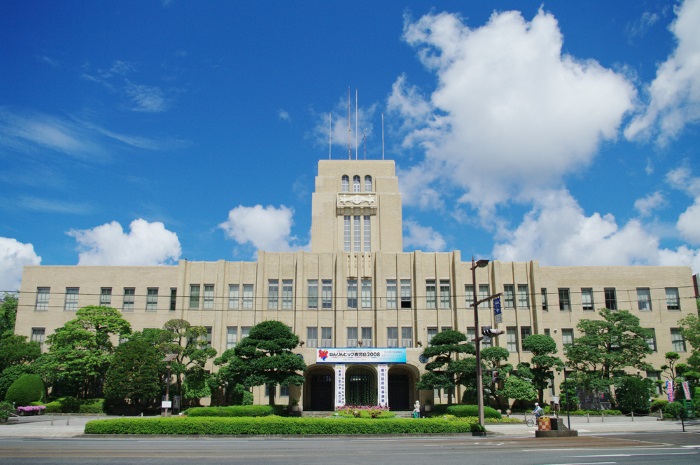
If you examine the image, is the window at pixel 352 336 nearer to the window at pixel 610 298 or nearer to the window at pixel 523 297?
the window at pixel 523 297

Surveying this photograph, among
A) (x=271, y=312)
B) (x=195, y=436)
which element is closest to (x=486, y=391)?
(x=271, y=312)

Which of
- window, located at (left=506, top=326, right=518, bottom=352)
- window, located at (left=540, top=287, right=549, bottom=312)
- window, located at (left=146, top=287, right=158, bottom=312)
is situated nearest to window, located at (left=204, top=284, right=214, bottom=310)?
window, located at (left=146, top=287, right=158, bottom=312)

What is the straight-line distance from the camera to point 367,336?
52.2 metres

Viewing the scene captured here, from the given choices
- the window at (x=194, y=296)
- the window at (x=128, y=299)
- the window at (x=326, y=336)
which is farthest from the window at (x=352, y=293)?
the window at (x=128, y=299)

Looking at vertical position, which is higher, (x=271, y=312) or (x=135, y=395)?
(x=271, y=312)

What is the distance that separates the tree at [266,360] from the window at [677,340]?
1354 inches

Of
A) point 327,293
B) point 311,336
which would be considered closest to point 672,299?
point 327,293

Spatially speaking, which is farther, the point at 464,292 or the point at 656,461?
the point at 464,292

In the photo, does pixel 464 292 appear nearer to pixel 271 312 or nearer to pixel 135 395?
pixel 271 312

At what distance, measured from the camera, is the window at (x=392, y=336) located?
5162cm

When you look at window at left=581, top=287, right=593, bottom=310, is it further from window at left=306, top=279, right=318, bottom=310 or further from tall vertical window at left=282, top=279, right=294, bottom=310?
tall vertical window at left=282, top=279, right=294, bottom=310

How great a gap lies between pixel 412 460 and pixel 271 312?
114ft

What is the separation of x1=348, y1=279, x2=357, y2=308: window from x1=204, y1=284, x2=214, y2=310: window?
12.4 metres

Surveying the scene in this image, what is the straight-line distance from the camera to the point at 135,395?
4019 cm
